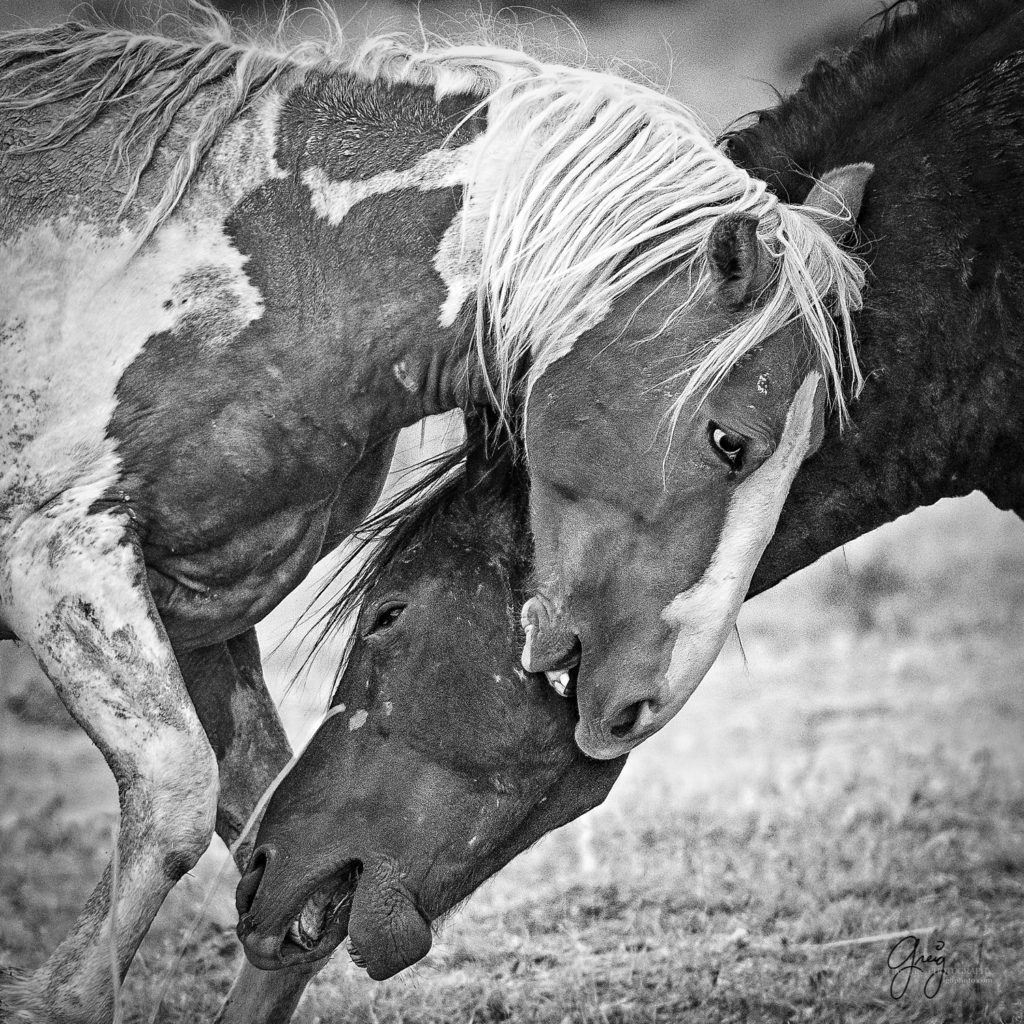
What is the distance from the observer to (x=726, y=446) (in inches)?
96.1

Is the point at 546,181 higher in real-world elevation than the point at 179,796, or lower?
higher

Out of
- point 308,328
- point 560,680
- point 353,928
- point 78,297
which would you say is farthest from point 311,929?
point 78,297

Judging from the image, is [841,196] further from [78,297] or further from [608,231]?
[78,297]

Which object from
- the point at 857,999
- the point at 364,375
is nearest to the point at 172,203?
the point at 364,375

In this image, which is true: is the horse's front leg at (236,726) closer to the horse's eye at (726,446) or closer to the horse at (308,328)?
the horse at (308,328)

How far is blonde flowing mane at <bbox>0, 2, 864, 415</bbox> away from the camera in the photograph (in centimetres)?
251

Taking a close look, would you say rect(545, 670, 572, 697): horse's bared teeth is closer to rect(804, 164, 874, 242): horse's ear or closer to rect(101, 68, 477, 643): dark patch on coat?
rect(101, 68, 477, 643): dark patch on coat

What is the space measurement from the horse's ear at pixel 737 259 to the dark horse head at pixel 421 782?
0.71 metres

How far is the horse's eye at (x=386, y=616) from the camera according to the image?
112 inches

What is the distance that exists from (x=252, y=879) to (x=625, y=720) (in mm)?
902

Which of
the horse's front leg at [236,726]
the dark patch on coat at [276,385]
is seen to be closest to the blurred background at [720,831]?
the horse's front leg at [236,726]

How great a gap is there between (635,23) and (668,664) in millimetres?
4133
